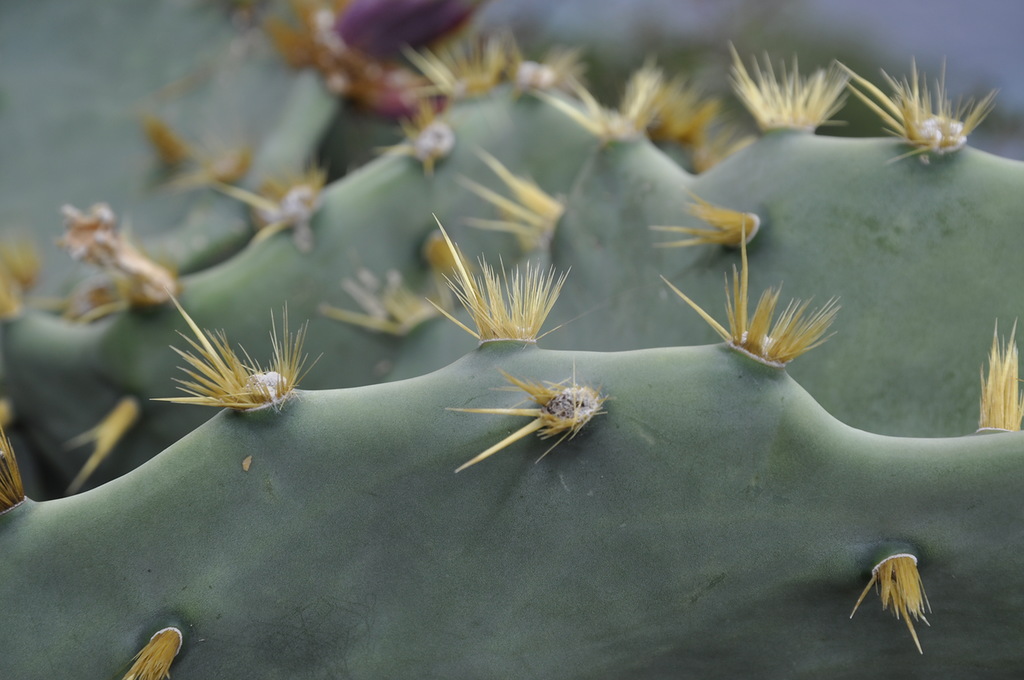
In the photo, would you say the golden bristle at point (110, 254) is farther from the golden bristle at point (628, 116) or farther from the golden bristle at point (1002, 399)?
the golden bristle at point (1002, 399)

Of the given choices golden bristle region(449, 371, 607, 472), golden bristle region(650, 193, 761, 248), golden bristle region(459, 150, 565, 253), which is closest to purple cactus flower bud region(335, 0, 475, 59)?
golden bristle region(459, 150, 565, 253)

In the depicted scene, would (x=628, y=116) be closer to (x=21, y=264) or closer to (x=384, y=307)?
(x=384, y=307)

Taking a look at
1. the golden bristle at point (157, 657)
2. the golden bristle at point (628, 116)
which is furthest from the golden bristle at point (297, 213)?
the golden bristle at point (157, 657)

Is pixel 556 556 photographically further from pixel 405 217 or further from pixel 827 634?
pixel 405 217

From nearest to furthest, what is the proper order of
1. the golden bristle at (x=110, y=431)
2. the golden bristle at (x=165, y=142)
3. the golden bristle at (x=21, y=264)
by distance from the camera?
the golden bristle at (x=110, y=431) < the golden bristle at (x=21, y=264) < the golden bristle at (x=165, y=142)

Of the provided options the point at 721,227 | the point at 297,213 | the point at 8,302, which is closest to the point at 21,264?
the point at 8,302
